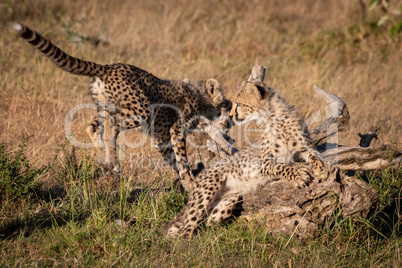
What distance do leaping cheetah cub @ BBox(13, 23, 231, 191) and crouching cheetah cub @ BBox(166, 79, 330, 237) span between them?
2.76 feet

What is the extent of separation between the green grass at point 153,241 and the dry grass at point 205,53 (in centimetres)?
134

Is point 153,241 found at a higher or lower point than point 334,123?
lower

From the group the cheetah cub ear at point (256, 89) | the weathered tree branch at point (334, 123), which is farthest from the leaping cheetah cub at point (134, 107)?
the weathered tree branch at point (334, 123)

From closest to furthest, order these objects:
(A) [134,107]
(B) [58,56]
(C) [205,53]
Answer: (B) [58,56]
(A) [134,107]
(C) [205,53]

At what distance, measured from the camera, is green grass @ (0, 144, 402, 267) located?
10.1 ft

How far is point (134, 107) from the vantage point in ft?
16.0

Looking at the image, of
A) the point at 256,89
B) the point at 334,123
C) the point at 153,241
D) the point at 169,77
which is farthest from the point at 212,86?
the point at 153,241

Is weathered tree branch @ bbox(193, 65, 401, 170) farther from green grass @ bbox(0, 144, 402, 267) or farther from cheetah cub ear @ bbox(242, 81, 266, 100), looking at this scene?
green grass @ bbox(0, 144, 402, 267)

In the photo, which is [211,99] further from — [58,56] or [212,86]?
[58,56]

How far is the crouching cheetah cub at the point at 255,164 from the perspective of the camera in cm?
366

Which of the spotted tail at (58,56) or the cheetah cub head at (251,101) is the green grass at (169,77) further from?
the cheetah cub head at (251,101)

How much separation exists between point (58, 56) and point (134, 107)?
905mm

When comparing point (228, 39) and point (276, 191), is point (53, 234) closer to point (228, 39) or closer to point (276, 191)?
point (276, 191)

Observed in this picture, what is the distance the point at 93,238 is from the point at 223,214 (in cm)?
103
